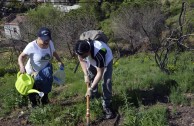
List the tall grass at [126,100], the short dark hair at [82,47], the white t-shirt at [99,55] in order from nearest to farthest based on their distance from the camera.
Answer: the short dark hair at [82,47]
the white t-shirt at [99,55]
the tall grass at [126,100]

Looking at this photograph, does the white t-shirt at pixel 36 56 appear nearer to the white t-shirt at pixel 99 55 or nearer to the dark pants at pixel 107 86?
the white t-shirt at pixel 99 55

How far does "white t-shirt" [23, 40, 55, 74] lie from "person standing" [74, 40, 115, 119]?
0.65 m

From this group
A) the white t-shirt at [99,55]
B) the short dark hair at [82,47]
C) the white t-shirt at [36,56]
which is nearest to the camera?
the short dark hair at [82,47]

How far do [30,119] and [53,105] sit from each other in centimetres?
47

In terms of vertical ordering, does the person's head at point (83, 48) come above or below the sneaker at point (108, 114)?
above

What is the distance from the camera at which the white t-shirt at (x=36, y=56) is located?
4922 mm

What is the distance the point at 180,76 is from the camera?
19.3 ft

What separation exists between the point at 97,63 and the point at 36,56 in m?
1.11

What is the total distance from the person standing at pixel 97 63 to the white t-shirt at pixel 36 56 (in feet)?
2.12

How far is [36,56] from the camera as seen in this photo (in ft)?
16.4

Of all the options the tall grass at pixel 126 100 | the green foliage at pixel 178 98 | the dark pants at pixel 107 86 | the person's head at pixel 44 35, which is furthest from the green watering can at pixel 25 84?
the green foliage at pixel 178 98

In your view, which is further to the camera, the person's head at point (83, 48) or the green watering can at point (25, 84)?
the green watering can at point (25, 84)

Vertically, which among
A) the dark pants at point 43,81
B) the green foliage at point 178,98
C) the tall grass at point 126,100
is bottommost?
the tall grass at point 126,100

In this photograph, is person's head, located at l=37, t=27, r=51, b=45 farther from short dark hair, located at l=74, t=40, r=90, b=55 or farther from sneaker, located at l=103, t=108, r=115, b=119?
sneaker, located at l=103, t=108, r=115, b=119
